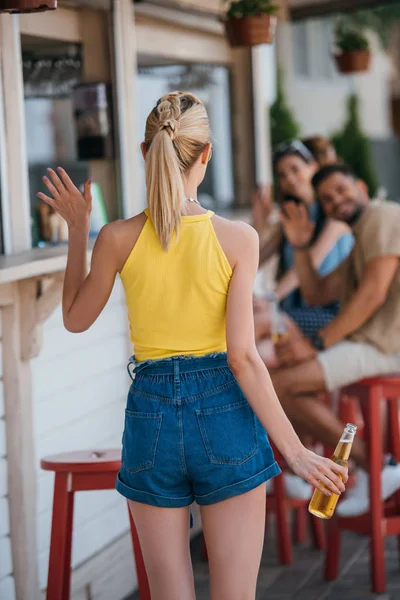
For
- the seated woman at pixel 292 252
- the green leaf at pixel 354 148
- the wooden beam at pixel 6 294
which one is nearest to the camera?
the wooden beam at pixel 6 294

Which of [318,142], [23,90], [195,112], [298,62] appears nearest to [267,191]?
[318,142]

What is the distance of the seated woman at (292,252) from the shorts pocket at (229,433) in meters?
1.99

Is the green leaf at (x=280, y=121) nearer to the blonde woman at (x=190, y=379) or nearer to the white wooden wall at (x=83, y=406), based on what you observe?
the white wooden wall at (x=83, y=406)

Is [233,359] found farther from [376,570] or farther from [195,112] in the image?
[376,570]

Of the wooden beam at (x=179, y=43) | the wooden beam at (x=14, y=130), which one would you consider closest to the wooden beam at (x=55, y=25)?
the wooden beam at (x=14, y=130)

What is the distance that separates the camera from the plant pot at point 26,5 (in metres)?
2.90

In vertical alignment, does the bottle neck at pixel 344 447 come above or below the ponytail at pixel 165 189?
below

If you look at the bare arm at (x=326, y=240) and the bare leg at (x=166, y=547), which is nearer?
the bare leg at (x=166, y=547)

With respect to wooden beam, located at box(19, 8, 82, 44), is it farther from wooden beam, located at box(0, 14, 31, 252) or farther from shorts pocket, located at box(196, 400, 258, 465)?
shorts pocket, located at box(196, 400, 258, 465)

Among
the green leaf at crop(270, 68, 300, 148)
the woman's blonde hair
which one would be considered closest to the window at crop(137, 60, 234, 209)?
the woman's blonde hair

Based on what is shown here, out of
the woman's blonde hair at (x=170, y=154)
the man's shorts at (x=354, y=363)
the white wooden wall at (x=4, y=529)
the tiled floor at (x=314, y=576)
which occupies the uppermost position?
the woman's blonde hair at (x=170, y=154)

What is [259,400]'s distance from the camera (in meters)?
2.35

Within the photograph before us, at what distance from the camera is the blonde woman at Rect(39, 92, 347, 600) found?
7.61 ft

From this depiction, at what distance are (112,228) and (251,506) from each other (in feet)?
2.41
